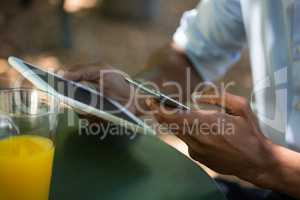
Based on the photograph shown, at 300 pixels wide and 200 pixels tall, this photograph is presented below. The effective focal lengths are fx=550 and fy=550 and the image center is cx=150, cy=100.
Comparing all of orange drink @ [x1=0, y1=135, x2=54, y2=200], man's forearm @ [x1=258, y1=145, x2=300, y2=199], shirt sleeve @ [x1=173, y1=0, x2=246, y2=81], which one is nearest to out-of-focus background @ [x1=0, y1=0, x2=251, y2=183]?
shirt sleeve @ [x1=173, y1=0, x2=246, y2=81]

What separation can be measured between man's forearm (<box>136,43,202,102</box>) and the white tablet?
29 cm

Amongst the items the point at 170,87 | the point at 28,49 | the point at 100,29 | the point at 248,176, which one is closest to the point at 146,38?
the point at 100,29

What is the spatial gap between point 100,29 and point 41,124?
8.02 ft

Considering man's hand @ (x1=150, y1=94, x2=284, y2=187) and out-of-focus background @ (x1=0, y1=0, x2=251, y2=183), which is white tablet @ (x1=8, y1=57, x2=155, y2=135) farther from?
out-of-focus background @ (x1=0, y1=0, x2=251, y2=183)

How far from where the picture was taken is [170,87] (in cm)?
130

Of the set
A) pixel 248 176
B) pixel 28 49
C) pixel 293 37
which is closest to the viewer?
pixel 248 176

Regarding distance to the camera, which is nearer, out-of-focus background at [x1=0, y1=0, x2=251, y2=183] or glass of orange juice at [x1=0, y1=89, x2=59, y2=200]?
glass of orange juice at [x1=0, y1=89, x2=59, y2=200]

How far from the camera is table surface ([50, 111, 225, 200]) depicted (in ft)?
2.73

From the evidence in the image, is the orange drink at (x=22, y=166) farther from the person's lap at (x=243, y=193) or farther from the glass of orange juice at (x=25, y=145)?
the person's lap at (x=243, y=193)

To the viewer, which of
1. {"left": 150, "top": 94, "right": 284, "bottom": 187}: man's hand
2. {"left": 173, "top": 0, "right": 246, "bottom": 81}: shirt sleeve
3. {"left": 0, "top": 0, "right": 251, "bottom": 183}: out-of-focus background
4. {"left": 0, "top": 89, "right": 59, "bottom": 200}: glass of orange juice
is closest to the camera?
{"left": 0, "top": 89, "right": 59, "bottom": 200}: glass of orange juice

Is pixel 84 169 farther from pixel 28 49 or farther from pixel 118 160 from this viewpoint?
pixel 28 49

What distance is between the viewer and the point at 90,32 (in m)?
3.07

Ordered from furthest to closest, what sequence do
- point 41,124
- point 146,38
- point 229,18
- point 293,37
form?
1. point 146,38
2. point 229,18
3. point 293,37
4. point 41,124

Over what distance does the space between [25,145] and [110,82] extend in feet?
1.21
